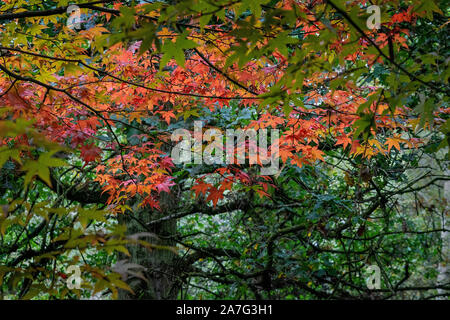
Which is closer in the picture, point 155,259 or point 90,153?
point 90,153

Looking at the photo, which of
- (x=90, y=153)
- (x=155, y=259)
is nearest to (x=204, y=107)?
(x=90, y=153)

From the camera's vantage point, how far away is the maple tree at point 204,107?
1.20 meters

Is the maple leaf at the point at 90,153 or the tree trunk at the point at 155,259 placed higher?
the maple leaf at the point at 90,153

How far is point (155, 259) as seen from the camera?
3.83m

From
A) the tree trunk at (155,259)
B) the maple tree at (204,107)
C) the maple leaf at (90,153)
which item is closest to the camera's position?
the maple tree at (204,107)

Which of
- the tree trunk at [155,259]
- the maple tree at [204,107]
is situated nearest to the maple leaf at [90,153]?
the maple tree at [204,107]

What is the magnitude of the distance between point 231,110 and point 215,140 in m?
0.80

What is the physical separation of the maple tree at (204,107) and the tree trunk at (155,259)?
0.02 metres

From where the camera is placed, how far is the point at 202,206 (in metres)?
3.87

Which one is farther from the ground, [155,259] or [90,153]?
[90,153]

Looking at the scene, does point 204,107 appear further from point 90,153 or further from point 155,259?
point 155,259

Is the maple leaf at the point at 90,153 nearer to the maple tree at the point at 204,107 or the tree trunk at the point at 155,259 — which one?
the maple tree at the point at 204,107

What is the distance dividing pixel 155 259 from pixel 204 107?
170 centimetres
